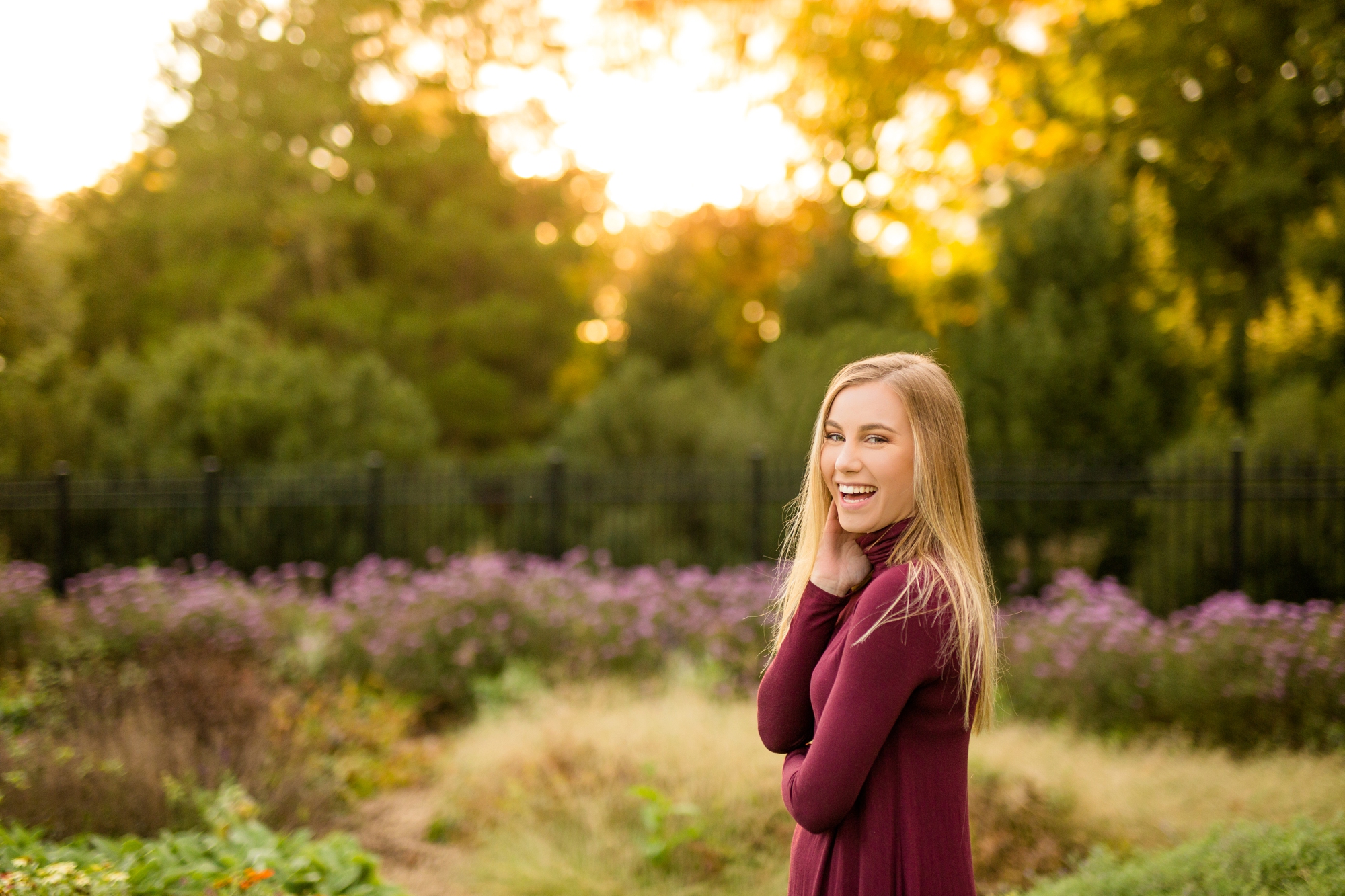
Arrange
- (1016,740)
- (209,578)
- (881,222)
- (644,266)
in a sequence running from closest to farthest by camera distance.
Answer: (1016,740)
(209,578)
(644,266)
(881,222)

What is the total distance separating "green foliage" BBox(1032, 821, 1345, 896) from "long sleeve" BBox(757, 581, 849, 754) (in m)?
2.15

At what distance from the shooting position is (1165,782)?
4.81m

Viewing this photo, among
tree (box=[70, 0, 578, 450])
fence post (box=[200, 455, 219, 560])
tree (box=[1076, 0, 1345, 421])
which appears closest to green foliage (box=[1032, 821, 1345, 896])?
fence post (box=[200, 455, 219, 560])

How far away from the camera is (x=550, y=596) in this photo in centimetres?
747

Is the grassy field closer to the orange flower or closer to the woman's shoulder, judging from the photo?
the orange flower

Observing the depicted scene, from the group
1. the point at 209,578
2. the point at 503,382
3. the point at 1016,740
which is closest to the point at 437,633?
the point at 209,578

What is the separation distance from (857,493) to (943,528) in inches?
6.8

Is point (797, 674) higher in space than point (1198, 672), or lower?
higher

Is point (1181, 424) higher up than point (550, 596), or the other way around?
point (1181, 424)

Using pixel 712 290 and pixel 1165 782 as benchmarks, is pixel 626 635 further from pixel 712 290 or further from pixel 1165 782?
pixel 712 290

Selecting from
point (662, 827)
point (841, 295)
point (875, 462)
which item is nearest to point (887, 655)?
point (875, 462)

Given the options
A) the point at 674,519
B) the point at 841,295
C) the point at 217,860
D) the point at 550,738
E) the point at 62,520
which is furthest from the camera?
the point at 841,295

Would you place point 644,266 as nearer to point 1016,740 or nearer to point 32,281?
point 32,281

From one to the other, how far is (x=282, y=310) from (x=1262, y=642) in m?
15.8
